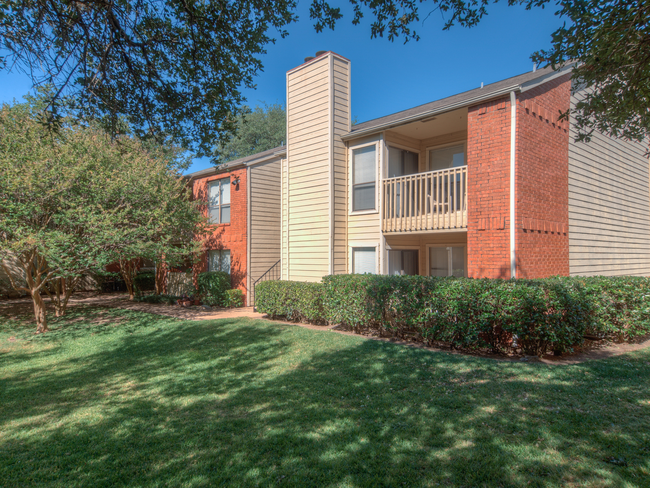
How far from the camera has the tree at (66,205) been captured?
895cm

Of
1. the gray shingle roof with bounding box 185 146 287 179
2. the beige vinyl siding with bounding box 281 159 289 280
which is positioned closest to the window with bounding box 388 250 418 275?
the beige vinyl siding with bounding box 281 159 289 280

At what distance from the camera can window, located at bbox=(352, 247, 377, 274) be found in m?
11.4

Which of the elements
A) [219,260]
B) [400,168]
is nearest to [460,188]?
[400,168]

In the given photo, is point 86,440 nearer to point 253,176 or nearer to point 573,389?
point 573,389

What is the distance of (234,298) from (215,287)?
0.98 m

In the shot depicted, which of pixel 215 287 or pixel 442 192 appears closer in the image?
pixel 442 192

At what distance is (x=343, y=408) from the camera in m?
4.56

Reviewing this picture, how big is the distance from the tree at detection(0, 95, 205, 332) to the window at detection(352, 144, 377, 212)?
5.93 meters

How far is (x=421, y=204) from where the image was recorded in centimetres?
1015

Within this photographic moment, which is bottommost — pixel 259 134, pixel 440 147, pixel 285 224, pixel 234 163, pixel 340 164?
pixel 285 224

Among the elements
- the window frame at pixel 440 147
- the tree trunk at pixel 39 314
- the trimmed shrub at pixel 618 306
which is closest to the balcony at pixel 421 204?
the window frame at pixel 440 147

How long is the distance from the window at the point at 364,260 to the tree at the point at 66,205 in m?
5.72

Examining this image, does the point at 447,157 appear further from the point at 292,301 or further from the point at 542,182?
the point at 292,301

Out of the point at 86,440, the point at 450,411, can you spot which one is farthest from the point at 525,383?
the point at 86,440
